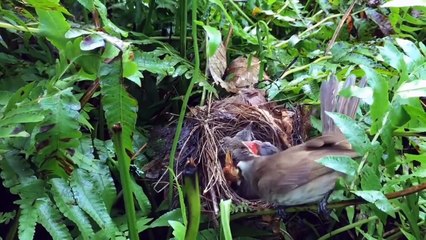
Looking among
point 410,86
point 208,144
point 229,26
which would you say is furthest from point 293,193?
point 229,26

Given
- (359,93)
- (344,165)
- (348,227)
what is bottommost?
(348,227)

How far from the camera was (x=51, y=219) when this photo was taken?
3.51ft

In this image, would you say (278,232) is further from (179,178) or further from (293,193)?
(179,178)

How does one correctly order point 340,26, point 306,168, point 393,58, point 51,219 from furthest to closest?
1. point 340,26
2. point 306,168
3. point 393,58
4. point 51,219

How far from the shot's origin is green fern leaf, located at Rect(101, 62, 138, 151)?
0.99 meters

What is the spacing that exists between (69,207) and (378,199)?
49 cm

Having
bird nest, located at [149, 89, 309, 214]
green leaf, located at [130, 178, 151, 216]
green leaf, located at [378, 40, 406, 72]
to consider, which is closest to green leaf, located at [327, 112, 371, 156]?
green leaf, located at [378, 40, 406, 72]

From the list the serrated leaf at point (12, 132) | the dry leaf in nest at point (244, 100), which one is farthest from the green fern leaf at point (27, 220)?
the dry leaf in nest at point (244, 100)

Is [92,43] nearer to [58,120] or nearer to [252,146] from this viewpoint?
[58,120]

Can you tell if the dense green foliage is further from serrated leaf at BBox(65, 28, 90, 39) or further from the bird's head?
the bird's head

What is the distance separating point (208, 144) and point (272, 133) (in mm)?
181

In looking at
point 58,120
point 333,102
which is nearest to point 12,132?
point 58,120

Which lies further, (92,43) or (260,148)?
(260,148)

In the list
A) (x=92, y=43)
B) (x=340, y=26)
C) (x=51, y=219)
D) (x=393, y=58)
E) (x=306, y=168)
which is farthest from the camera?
(x=340, y=26)
